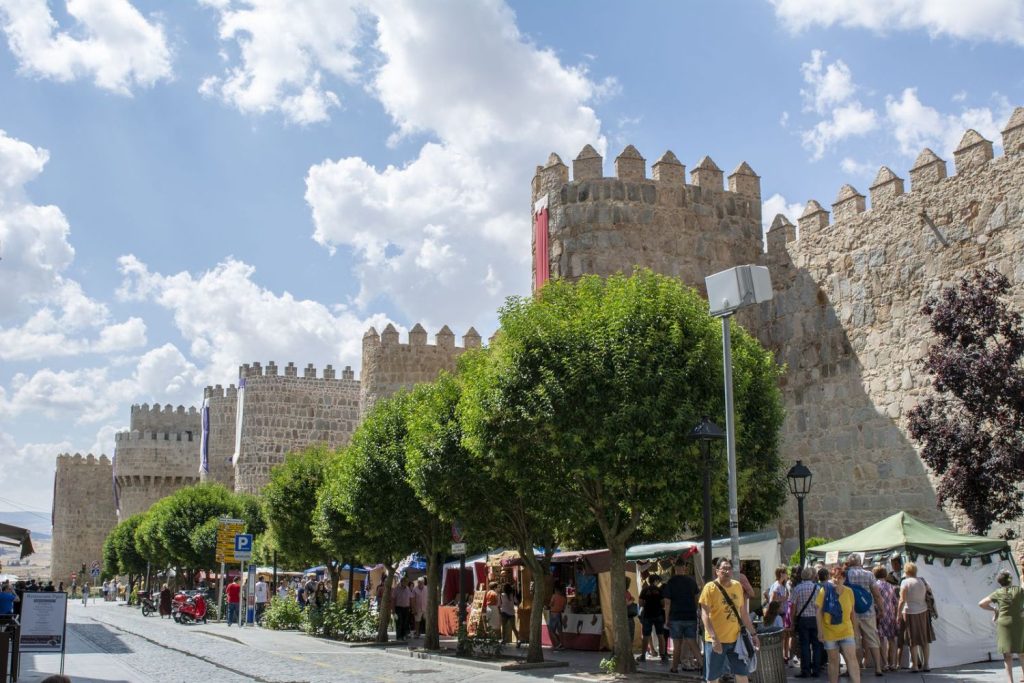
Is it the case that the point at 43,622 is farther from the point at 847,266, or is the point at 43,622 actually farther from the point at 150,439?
the point at 150,439

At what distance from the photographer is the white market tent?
48.6 feet

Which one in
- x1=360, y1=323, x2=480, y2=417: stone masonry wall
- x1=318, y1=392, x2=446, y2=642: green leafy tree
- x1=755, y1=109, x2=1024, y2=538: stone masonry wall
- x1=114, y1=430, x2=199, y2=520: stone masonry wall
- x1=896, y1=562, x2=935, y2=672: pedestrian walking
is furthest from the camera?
x1=114, y1=430, x2=199, y2=520: stone masonry wall

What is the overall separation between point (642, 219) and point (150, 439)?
192ft

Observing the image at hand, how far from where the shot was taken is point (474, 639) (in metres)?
19.9

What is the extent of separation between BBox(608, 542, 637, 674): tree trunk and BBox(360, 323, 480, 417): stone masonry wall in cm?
2340

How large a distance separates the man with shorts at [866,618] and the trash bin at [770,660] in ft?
7.52

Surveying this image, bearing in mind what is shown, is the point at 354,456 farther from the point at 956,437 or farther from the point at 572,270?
the point at 956,437

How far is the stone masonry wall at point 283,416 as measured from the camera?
51438 mm

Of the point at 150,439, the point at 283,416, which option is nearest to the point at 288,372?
the point at 283,416

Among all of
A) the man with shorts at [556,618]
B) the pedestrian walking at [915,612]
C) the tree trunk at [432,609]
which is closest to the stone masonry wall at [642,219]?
the tree trunk at [432,609]

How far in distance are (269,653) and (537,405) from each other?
9457 mm

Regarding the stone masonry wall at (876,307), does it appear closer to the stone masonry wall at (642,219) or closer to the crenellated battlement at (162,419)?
the stone masonry wall at (642,219)

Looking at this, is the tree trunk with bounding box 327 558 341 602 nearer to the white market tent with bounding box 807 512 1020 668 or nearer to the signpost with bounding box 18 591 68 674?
the signpost with bounding box 18 591 68 674

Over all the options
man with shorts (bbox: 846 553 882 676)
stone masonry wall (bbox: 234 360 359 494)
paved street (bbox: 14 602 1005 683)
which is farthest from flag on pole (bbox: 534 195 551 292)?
stone masonry wall (bbox: 234 360 359 494)
